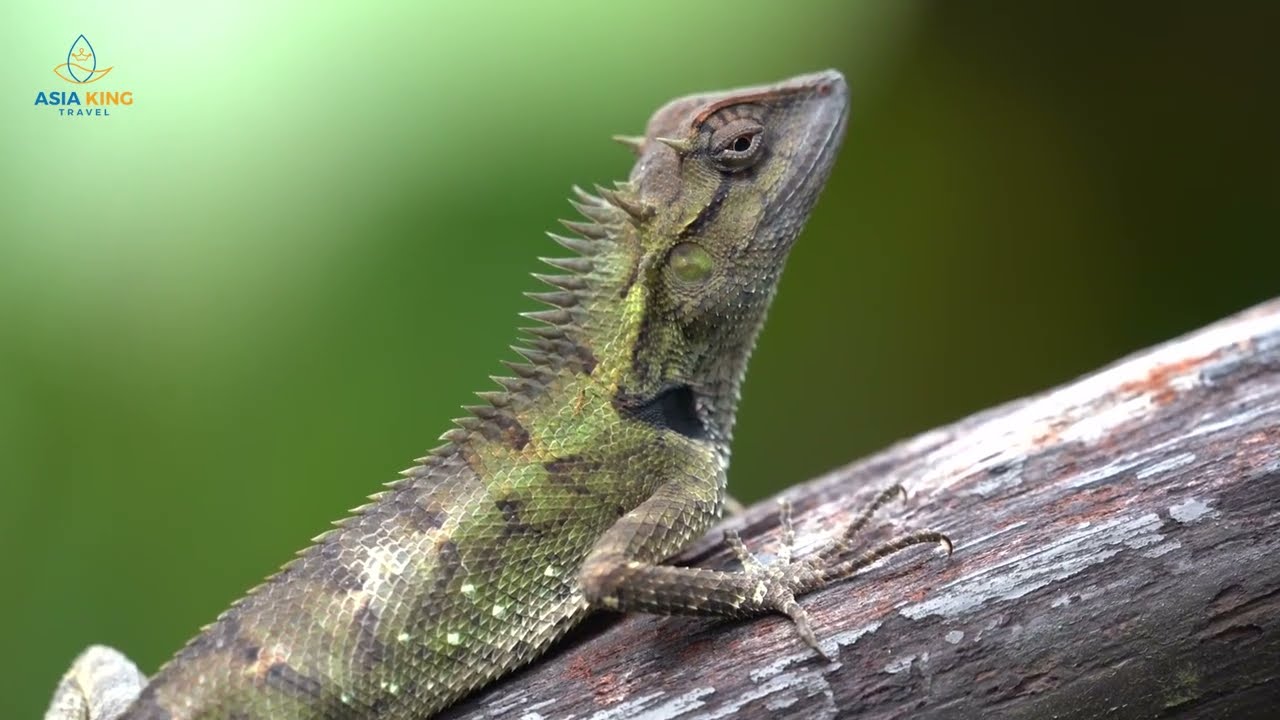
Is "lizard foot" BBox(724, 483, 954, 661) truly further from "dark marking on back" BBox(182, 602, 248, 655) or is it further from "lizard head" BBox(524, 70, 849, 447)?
"dark marking on back" BBox(182, 602, 248, 655)

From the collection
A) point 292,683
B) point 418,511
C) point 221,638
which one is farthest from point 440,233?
point 292,683

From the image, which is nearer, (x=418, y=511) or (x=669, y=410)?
(x=418, y=511)

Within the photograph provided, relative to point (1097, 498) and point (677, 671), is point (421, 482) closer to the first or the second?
point (677, 671)

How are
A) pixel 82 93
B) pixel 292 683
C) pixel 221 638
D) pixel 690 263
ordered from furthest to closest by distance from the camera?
pixel 82 93 < pixel 690 263 < pixel 221 638 < pixel 292 683

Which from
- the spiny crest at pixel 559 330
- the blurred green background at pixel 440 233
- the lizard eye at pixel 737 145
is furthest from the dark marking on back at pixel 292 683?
the blurred green background at pixel 440 233

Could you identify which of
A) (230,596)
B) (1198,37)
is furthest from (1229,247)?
(230,596)

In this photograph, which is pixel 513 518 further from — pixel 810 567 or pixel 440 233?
pixel 440 233

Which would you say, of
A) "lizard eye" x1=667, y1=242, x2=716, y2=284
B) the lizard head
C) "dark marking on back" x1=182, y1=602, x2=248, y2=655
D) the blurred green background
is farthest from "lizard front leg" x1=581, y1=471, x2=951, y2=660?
the blurred green background
